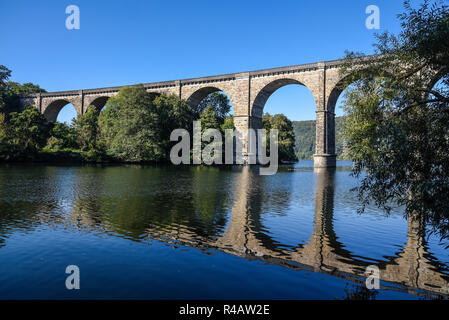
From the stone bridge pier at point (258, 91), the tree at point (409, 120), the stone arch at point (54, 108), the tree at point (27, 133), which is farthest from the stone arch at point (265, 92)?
the stone arch at point (54, 108)

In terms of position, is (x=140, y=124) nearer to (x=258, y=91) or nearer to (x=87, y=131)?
(x=87, y=131)

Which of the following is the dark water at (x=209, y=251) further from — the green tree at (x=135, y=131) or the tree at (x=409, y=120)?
the green tree at (x=135, y=131)

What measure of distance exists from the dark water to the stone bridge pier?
2528 cm

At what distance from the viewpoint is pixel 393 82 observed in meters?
7.50

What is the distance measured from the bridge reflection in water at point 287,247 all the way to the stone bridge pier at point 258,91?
82.9 ft

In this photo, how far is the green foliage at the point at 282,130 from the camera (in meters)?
68.2

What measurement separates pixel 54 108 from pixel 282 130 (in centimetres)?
4862

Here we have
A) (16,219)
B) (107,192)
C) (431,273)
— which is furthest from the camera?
(107,192)

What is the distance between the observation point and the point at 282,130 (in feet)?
242
